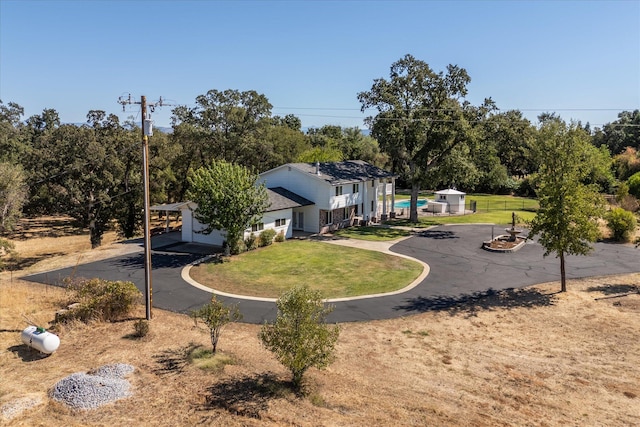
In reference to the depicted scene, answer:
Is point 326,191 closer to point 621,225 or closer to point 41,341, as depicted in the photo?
point 621,225

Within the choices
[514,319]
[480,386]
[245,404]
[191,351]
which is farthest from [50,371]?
[514,319]

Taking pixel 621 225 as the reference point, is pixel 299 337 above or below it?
below

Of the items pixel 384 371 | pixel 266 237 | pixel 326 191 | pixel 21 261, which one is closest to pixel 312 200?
pixel 326 191

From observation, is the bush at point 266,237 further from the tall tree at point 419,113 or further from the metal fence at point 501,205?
the metal fence at point 501,205

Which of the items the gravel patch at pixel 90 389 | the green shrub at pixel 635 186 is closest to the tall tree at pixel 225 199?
the gravel patch at pixel 90 389

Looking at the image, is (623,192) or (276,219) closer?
(276,219)

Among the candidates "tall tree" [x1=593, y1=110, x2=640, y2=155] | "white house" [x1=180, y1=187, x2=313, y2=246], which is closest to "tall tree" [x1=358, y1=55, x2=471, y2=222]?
"white house" [x1=180, y1=187, x2=313, y2=246]

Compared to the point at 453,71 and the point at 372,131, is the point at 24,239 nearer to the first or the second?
the point at 372,131

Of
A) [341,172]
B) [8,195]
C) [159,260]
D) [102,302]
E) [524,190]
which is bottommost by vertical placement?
[159,260]
